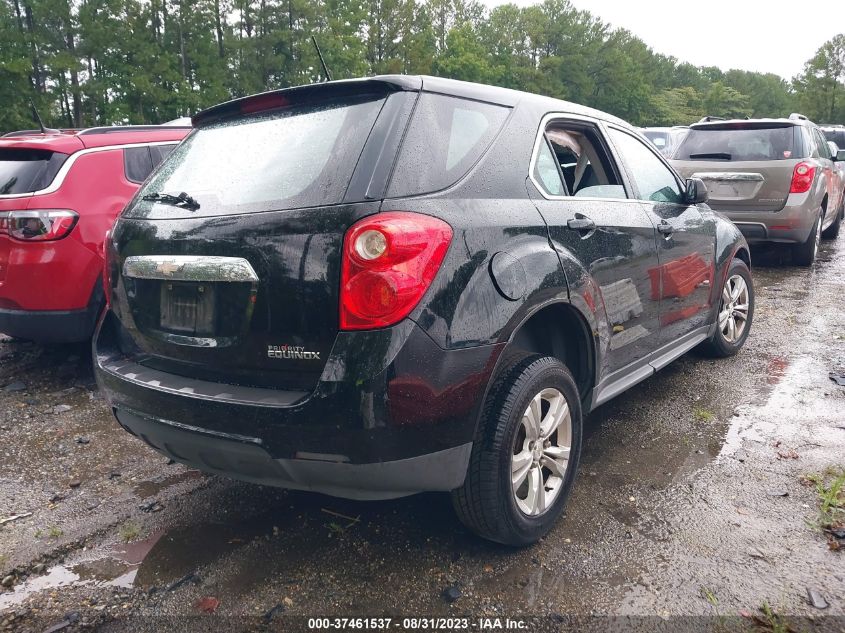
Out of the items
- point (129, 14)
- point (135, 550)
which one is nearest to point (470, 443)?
point (135, 550)

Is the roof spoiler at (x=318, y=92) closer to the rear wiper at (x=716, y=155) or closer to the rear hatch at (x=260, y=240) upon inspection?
the rear hatch at (x=260, y=240)

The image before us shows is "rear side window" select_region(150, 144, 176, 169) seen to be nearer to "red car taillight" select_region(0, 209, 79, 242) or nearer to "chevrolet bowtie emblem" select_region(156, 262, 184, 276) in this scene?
"red car taillight" select_region(0, 209, 79, 242)

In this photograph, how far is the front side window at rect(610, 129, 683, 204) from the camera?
369 cm

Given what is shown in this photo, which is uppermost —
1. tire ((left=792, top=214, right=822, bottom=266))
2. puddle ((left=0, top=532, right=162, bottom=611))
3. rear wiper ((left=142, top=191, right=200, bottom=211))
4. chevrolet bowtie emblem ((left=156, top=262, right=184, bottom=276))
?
rear wiper ((left=142, top=191, right=200, bottom=211))

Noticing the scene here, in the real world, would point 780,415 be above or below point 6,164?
below

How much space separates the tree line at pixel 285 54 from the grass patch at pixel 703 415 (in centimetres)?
2112

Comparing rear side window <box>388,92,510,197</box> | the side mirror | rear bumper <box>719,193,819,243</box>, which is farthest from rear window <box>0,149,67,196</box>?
rear bumper <box>719,193,819,243</box>

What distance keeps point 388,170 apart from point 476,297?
0.52m

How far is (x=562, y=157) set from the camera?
3203 millimetres

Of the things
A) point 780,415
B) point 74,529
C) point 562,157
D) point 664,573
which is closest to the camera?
point 664,573

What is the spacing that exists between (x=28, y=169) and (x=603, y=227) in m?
3.74

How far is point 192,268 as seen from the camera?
2.41 m

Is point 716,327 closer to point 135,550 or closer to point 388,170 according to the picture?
point 388,170

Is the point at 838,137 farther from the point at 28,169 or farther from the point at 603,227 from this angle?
the point at 28,169
